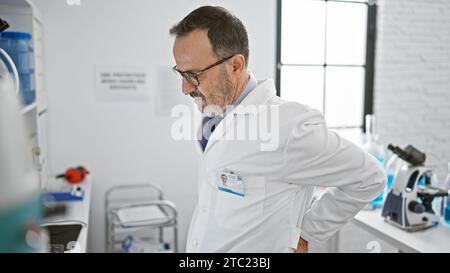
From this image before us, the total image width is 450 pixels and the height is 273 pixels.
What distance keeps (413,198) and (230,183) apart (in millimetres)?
981

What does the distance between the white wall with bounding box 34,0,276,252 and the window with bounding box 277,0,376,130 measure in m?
0.04

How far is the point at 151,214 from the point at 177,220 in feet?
1.09

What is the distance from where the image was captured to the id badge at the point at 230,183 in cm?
73

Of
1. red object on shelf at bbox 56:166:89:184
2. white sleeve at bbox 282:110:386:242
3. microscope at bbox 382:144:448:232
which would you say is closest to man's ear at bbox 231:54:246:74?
white sleeve at bbox 282:110:386:242

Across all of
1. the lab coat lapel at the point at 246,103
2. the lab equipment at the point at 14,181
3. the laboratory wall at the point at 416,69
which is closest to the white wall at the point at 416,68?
the laboratory wall at the point at 416,69

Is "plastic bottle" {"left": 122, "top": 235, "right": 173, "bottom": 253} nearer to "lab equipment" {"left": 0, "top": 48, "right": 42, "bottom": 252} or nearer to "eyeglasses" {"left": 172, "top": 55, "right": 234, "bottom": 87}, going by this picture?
"eyeglasses" {"left": 172, "top": 55, "right": 234, "bottom": 87}

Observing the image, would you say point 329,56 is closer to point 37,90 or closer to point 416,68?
point 416,68

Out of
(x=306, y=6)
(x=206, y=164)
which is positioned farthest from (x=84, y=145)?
(x=306, y=6)

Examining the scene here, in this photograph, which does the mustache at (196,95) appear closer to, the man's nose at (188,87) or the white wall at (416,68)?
the man's nose at (188,87)

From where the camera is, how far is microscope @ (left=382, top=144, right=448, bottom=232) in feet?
4.49

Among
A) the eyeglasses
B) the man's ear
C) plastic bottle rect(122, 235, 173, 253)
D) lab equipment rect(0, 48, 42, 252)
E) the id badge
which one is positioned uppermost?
the man's ear

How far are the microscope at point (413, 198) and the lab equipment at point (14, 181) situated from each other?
1369 mm

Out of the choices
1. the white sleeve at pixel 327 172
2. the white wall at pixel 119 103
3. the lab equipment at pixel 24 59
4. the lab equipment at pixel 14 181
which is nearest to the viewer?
the lab equipment at pixel 14 181

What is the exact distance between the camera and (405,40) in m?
0.83
